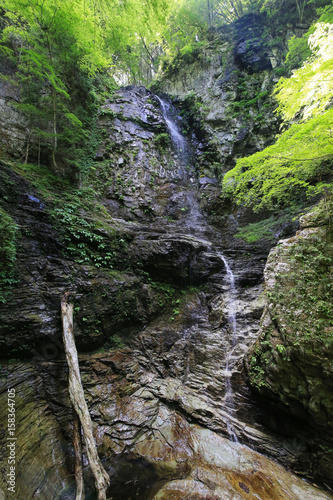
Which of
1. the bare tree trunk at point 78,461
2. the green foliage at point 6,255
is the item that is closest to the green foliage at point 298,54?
the green foliage at point 6,255

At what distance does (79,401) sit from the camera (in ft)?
15.3

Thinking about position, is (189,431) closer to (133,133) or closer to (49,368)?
(49,368)

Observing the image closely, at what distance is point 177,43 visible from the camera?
21.0m

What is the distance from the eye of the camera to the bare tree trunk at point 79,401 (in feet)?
12.9

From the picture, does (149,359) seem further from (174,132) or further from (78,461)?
(174,132)

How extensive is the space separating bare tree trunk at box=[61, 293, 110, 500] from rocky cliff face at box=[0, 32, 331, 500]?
0.32m

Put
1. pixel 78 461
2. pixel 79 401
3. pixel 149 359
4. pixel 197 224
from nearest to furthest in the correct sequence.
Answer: pixel 78 461 → pixel 79 401 → pixel 149 359 → pixel 197 224

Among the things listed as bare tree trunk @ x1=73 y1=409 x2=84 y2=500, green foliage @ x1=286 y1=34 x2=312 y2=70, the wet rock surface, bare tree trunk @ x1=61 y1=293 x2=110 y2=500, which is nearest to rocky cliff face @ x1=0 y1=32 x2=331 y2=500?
the wet rock surface

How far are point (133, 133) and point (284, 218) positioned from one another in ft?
39.1

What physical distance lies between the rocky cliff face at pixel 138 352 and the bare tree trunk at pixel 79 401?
32 centimetres

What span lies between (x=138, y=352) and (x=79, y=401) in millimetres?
2881

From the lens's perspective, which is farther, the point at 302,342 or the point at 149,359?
the point at 149,359

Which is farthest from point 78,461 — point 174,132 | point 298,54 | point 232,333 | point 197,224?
point 174,132

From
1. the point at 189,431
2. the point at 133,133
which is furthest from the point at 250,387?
the point at 133,133
